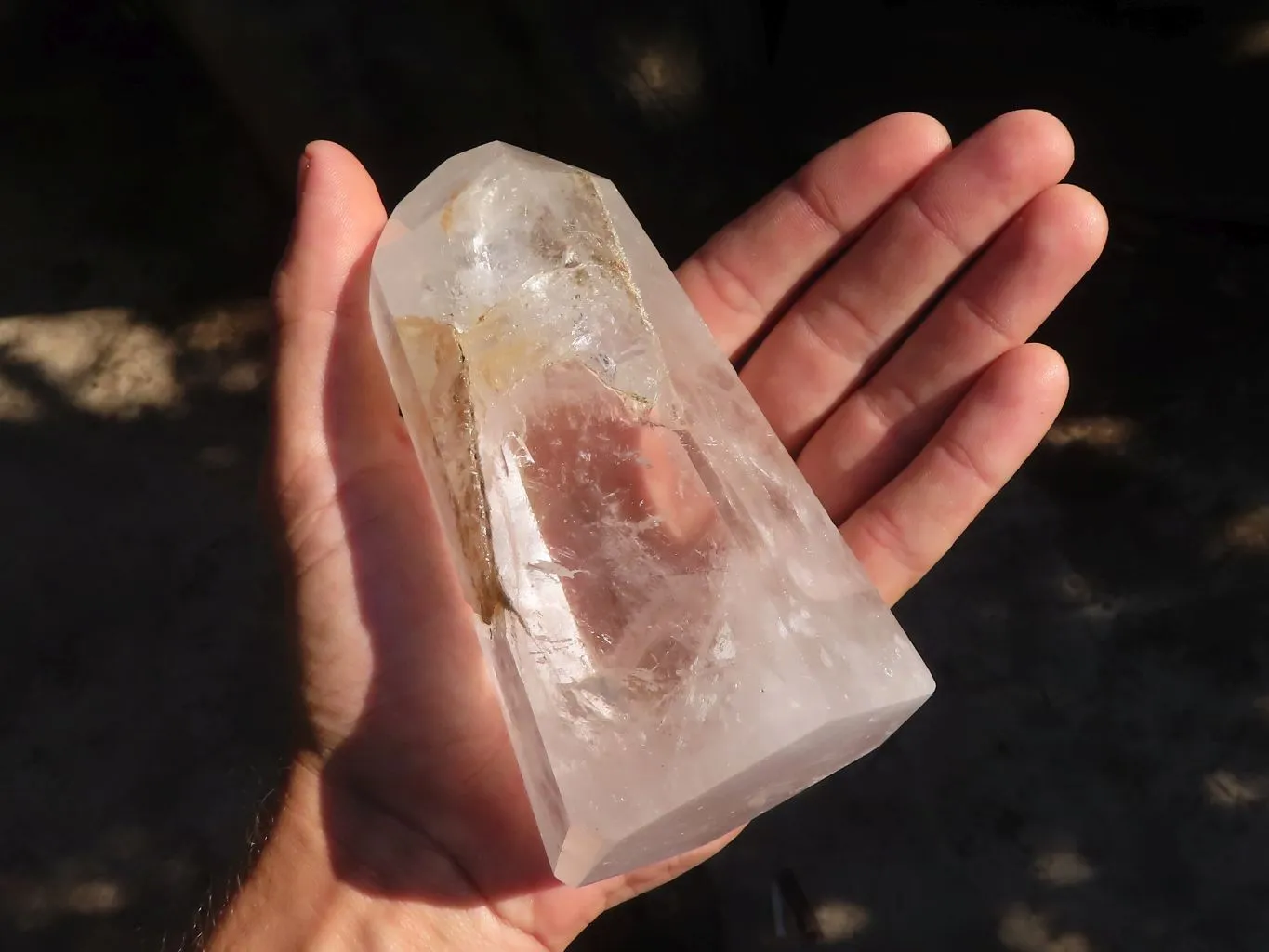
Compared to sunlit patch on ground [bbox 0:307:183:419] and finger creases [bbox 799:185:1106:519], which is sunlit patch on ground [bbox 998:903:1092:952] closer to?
finger creases [bbox 799:185:1106:519]

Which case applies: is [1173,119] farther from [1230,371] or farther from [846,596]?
[846,596]

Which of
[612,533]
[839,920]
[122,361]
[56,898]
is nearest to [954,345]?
[612,533]

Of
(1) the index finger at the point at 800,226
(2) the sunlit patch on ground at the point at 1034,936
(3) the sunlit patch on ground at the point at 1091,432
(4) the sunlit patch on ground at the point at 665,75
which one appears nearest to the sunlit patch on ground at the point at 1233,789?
(2) the sunlit patch on ground at the point at 1034,936

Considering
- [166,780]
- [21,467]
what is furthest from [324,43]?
[166,780]

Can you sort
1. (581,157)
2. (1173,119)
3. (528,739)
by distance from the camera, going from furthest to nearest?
(581,157), (1173,119), (528,739)

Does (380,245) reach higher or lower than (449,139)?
higher

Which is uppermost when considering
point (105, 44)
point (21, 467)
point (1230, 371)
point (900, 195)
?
point (105, 44)

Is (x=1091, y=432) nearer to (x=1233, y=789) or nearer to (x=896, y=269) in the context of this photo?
(x=1233, y=789)

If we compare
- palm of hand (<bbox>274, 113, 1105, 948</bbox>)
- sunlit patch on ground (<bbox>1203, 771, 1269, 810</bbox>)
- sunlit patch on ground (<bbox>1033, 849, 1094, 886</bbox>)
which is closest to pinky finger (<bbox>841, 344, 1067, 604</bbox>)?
palm of hand (<bbox>274, 113, 1105, 948</bbox>)
